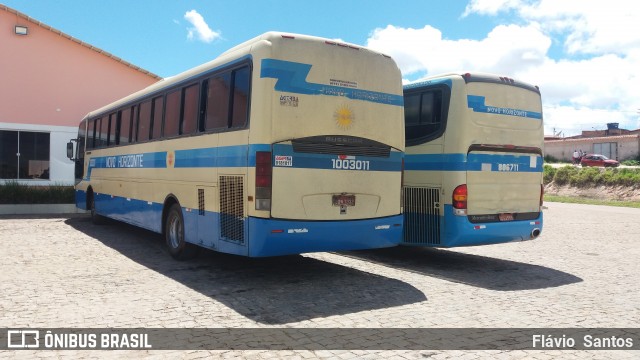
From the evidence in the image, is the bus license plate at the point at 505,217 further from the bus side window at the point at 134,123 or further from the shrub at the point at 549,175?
the shrub at the point at 549,175

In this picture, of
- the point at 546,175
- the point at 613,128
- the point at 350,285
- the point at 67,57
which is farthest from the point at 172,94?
the point at 613,128

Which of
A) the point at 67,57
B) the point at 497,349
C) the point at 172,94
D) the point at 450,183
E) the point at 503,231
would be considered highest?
the point at 67,57

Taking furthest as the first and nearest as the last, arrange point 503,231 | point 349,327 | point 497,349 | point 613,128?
point 613,128, point 503,231, point 349,327, point 497,349

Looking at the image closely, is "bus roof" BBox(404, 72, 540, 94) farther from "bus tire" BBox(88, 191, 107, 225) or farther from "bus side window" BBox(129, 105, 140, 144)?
"bus tire" BBox(88, 191, 107, 225)

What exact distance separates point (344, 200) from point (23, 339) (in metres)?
4.18

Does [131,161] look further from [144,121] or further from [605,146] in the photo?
[605,146]

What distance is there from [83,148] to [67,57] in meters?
7.39

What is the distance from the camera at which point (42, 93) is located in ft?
67.6

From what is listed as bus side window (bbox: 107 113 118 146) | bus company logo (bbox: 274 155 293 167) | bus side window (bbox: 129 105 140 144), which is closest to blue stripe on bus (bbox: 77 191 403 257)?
bus company logo (bbox: 274 155 293 167)

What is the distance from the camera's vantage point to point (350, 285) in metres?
7.52

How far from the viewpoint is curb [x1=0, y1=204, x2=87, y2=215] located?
18.6 metres

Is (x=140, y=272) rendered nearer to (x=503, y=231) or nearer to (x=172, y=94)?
(x=172, y=94)

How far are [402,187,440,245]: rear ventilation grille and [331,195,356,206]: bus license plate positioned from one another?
1.62m

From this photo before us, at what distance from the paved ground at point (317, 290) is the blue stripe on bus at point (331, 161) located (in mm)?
1707
